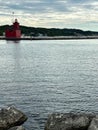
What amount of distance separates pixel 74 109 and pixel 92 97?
636cm

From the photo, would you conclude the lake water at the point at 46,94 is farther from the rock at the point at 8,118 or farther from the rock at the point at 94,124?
the rock at the point at 94,124

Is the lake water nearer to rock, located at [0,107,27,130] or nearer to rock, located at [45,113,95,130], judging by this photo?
rock, located at [0,107,27,130]

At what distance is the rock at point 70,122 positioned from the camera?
27.1m

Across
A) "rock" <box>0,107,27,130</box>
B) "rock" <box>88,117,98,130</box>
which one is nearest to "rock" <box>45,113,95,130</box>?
"rock" <box>88,117,98,130</box>

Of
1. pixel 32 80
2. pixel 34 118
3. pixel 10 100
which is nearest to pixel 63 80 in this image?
pixel 32 80

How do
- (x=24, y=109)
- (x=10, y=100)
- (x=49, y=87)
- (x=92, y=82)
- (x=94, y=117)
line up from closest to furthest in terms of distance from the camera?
1. (x=94, y=117)
2. (x=24, y=109)
3. (x=10, y=100)
4. (x=49, y=87)
5. (x=92, y=82)

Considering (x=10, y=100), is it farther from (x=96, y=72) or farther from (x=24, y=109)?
(x=96, y=72)

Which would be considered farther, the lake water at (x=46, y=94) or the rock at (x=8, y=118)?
the lake water at (x=46, y=94)

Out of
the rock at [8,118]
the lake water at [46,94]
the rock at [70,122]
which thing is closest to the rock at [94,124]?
the rock at [70,122]

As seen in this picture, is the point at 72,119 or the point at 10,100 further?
the point at 10,100

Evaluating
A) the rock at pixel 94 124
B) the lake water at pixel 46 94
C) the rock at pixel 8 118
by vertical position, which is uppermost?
the rock at pixel 94 124

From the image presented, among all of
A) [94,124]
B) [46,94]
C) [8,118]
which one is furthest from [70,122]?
[46,94]

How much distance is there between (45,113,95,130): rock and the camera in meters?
27.1

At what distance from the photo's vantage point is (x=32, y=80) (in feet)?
192
